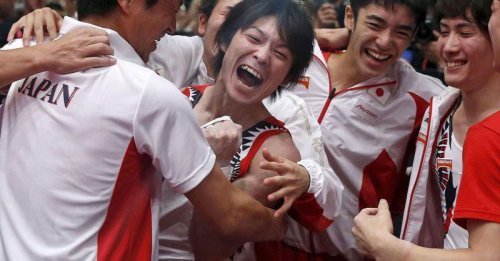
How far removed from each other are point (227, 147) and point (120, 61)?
423 mm

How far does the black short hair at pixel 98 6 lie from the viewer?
6.82ft

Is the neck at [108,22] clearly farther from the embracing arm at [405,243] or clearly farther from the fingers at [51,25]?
the embracing arm at [405,243]

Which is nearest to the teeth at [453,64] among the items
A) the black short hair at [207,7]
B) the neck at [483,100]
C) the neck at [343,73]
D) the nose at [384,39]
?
the neck at [483,100]

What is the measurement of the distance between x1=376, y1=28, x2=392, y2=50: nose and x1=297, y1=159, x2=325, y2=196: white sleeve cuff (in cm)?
100

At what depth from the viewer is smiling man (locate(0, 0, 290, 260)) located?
189 centimetres

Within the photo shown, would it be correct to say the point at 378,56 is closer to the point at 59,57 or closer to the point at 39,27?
the point at 39,27

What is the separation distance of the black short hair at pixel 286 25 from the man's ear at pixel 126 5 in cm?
58

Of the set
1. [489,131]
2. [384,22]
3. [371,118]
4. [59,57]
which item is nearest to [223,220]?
[59,57]

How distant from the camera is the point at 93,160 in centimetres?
190

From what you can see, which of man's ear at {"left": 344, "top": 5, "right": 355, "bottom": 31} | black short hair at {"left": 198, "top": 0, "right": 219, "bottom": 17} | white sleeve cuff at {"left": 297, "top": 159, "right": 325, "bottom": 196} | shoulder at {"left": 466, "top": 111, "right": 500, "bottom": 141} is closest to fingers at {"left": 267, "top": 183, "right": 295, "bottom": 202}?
white sleeve cuff at {"left": 297, "top": 159, "right": 325, "bottom": 196}

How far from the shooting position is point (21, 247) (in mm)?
1950

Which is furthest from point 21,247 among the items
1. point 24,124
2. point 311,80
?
point 311,80

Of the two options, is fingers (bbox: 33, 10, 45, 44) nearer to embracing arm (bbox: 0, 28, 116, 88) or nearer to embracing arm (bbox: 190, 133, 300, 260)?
embracing arm (bbox: 0, 28, 116, 88)

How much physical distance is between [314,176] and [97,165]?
815 millimetres
